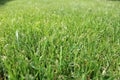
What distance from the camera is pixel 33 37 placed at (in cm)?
233

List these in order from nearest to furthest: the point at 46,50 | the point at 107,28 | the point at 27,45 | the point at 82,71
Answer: the point at 82,71 < the point at 46,50 < the point at 27,45 < the point at 107,28

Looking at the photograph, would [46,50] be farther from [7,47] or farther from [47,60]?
[7,47]

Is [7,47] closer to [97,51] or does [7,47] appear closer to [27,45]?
[27,45]

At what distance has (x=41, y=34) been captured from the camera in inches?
96.3

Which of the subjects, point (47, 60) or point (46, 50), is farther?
point (46, 50)

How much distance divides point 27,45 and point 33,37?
0.94ft

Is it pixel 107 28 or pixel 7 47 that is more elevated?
pixel 7 47

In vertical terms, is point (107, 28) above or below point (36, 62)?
below

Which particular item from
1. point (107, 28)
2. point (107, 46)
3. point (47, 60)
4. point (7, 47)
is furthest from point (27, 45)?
point (107, 28)

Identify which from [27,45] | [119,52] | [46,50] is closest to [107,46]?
[119,52]

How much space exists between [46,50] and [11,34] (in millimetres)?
659

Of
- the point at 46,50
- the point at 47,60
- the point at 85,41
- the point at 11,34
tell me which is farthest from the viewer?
the point at 11,34

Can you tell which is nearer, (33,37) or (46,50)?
(46,50)

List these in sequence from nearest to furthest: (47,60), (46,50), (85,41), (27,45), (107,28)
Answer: (47,60) → (46,50) → (27,45) → (85,41) → (107,28)
